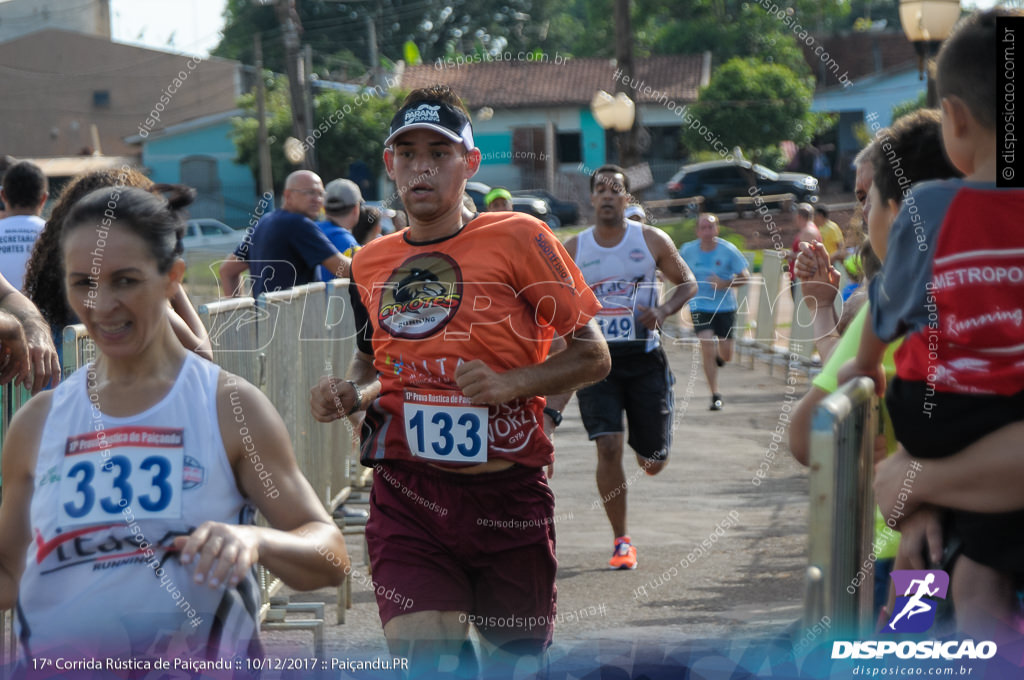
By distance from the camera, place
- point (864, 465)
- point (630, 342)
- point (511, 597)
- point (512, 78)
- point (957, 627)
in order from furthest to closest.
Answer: point (512, 78) → point (630, 342) → point (511, 597) → point (864, 465) → point (957, 627)

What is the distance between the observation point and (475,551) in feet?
12.8

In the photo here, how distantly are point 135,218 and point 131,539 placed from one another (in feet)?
2.24

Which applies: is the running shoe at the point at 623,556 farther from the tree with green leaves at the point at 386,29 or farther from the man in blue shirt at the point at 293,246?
the tree with green leaves at the point at 386,29

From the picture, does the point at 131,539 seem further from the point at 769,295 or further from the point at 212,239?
the point at 212,239

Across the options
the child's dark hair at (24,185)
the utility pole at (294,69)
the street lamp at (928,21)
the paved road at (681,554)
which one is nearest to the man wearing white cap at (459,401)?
the paved road at (681,554)

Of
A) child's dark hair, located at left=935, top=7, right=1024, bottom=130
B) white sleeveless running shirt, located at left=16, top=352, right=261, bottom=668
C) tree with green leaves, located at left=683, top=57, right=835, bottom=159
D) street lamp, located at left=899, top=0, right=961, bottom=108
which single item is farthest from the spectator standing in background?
tree with green leaves, located at left=683, top=57, right=835, bottom=159

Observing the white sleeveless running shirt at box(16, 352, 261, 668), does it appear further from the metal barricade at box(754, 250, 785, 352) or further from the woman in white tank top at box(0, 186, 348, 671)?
the metal barricade at box(754, 250, 785, 352)

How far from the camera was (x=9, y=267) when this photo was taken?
6543mm

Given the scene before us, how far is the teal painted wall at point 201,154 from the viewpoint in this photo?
1977 inches

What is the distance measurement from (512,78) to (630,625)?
1334 inches

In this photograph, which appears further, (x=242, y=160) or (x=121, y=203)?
(x=242, y=160)

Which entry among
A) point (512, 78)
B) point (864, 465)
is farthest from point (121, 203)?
point (512, 78)

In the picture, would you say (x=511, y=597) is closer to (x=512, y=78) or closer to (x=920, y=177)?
(x=920, y=177)

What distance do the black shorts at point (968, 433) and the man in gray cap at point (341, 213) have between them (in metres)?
6.99
